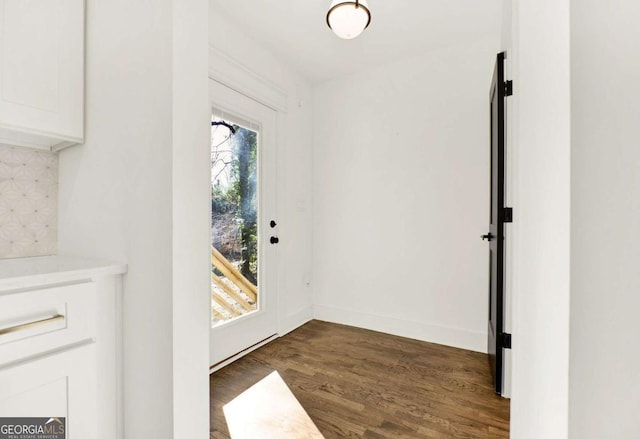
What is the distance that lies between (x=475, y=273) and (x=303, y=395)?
1.67 m

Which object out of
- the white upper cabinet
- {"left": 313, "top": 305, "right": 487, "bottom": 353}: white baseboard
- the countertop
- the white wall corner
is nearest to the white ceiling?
the white wall corner

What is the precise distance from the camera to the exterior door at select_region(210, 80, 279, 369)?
7.36 feet

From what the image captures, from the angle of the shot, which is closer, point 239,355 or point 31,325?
point 31,325

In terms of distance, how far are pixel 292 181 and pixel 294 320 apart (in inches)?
54.4

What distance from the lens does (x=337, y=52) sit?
266 cm

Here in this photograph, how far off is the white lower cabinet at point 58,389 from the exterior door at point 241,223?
3.73 feet

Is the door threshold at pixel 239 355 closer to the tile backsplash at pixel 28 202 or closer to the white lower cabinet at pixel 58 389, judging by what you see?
the white lower cabinet at pixel 58 389

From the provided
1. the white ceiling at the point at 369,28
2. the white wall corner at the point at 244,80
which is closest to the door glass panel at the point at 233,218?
the white wall corner at the point at 244,80

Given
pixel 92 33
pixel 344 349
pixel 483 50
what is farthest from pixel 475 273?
pixel 92 33

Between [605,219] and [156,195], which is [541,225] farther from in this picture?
[156,195]

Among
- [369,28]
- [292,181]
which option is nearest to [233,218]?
[292,181]

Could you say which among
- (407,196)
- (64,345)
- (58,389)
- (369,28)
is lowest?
(58,389)

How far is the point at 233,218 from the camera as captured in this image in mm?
2395

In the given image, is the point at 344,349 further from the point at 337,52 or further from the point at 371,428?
the point at 337,52
